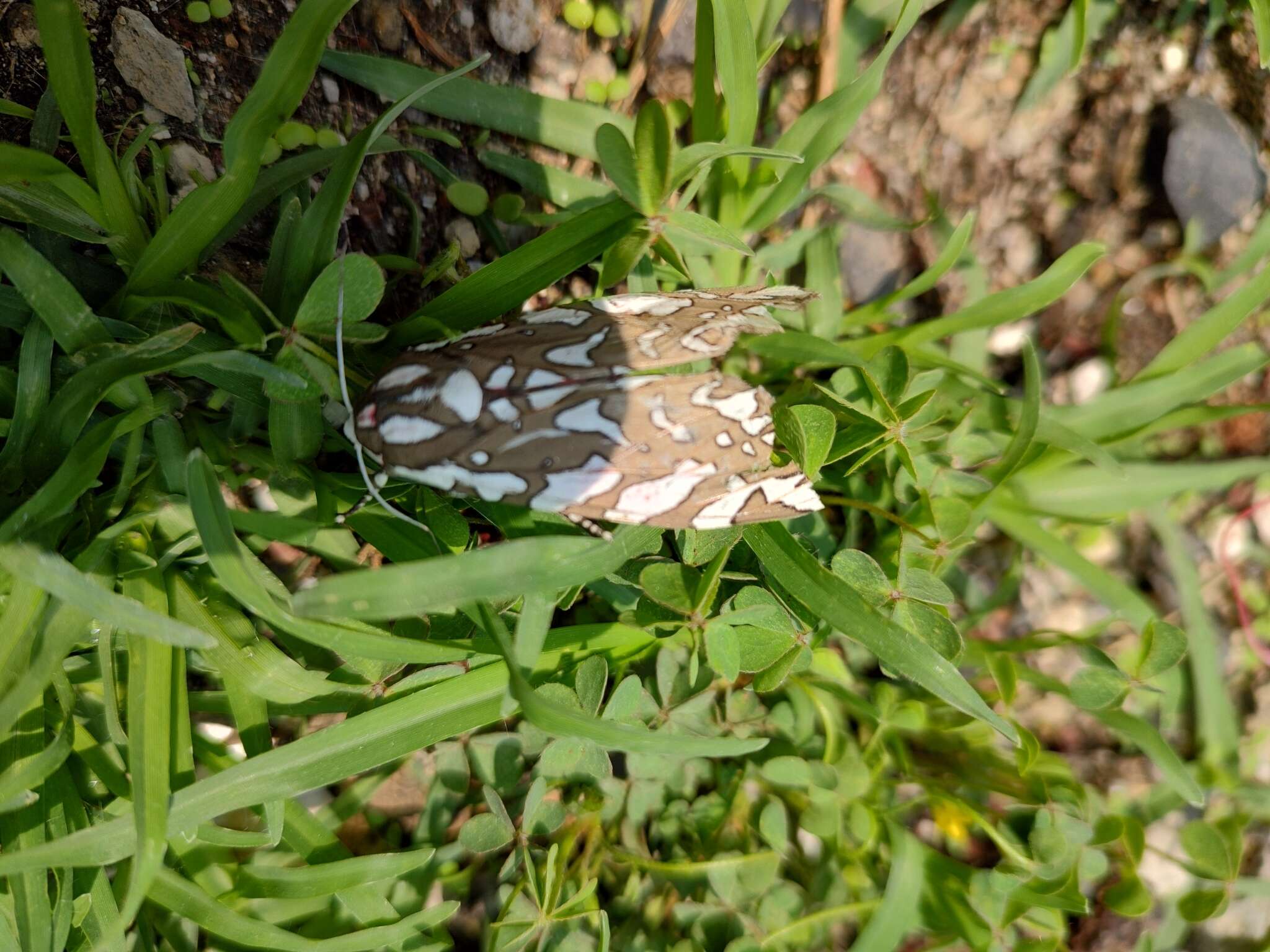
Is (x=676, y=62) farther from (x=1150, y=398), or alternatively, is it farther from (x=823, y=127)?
(x=1150, y=398)

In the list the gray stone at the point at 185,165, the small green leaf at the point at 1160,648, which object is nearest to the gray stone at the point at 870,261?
the small green leaf at the point at 1160,648

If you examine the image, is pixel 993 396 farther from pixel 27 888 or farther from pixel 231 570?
pixel 27 888

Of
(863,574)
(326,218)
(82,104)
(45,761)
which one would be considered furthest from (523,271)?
(45,761)

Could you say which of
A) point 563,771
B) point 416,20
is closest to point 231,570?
point 563,771

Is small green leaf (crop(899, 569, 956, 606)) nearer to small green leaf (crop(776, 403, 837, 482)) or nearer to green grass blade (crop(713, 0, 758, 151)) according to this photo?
small green leaf (crop(776, 403, 837, 482))

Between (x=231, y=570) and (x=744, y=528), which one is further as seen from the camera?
(x=744, y=528)

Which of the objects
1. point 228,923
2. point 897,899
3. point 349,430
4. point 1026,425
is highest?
point 349,430

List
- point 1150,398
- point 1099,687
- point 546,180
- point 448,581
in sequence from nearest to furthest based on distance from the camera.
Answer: point 448,581 < point 1099,687 < point 546,180 < point 1150,398
